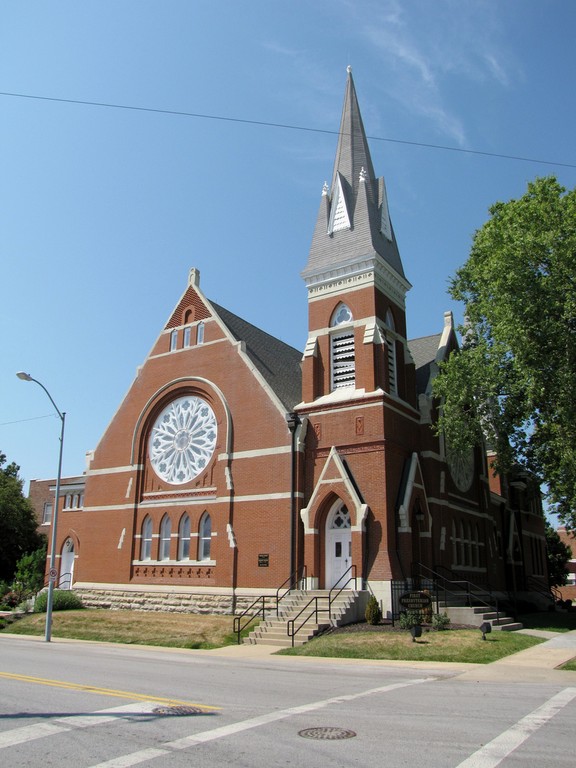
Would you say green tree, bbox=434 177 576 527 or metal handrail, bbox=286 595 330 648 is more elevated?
green tree, bbox=434 177 576 527

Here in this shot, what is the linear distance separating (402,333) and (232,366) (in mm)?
7477

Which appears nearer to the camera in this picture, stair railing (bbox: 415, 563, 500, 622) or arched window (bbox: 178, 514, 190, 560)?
stair railing (bbox: 415, 563, 500, 622)

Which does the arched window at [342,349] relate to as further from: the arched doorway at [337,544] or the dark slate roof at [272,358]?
the arched doorway at [337,544]

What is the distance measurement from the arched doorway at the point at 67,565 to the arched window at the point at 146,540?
5.72m

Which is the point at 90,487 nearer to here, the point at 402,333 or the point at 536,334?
the point at 402,333

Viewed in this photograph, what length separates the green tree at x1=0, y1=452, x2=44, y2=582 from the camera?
45.3 meters

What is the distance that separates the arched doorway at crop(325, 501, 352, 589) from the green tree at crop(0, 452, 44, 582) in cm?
2808

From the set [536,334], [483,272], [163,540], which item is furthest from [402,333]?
[163,540]

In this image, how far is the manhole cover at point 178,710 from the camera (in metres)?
9.01

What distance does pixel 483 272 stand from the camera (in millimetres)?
25172

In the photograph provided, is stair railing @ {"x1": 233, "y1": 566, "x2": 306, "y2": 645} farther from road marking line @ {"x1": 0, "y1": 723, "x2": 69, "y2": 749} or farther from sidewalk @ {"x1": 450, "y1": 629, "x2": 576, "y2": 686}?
road marking line @ {"x1": 0, "y1": 723, "x2": 69, "y2": 749}

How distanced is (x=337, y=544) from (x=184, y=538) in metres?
7.56

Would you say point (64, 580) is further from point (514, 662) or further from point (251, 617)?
point (514, 662)

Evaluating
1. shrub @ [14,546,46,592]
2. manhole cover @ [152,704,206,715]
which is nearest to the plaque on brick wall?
manhole cover @ [152,704,206,715]
